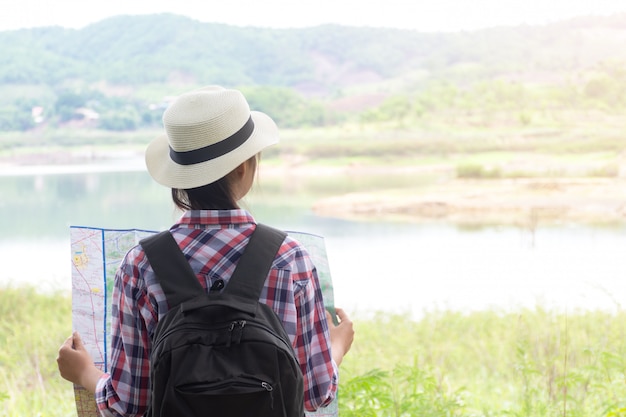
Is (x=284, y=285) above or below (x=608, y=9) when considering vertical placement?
below

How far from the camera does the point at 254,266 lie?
0.72m

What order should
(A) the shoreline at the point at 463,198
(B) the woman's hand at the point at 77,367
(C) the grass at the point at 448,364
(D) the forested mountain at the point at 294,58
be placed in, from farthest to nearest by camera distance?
(D) the forested mountain at the point at 294,58 < (A) the shoreline at the point at 463,198 < (C) the grass at the point at 448,364 < (B) the woman's hand at the point at 77,367

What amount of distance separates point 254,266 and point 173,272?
0.08m

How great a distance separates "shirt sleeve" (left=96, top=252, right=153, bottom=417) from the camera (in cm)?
75

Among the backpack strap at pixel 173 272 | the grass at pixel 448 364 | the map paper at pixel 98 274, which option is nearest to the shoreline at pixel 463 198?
the grass at pixel 448 364

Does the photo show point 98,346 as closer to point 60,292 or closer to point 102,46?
point 60,292

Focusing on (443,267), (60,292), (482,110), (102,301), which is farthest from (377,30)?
(102,301)

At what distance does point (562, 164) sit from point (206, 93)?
804 cm

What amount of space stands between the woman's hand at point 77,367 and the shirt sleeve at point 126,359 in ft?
0.24

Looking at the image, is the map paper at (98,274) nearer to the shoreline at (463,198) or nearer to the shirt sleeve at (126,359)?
the shirt sleeve at (126,359)

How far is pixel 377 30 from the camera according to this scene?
9.63 meters

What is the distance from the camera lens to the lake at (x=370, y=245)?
5746 mm

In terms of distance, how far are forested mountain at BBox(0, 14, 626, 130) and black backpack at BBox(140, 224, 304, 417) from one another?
769 centimetres

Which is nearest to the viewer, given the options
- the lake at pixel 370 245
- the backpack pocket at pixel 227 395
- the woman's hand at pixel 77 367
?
the backpack pocket at pixel 227 395
